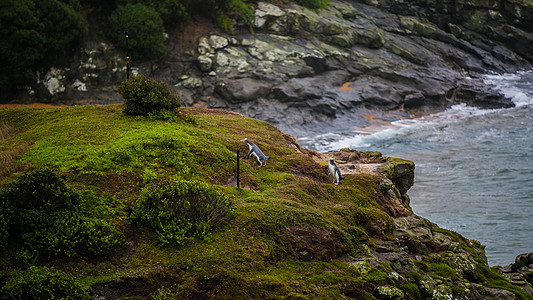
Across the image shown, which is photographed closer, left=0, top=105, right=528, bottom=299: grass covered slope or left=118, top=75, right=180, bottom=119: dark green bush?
left=0, top=105, right=528, bottom=299: grass covered slope

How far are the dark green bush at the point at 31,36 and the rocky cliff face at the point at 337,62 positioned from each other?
1138mm

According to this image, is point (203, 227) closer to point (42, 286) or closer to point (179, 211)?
point (179, 211)

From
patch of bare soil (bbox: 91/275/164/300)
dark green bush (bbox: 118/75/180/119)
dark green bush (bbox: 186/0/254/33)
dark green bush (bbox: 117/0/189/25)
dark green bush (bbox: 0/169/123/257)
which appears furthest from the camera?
dark green bush (bbox: 186/0/254/33)

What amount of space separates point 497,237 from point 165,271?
39.9ft

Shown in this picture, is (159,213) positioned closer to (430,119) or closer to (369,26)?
(430,119)

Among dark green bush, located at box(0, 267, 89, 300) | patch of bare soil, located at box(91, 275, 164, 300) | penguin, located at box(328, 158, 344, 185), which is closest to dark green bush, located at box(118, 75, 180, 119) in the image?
penguin, located at box(328, 158, 344, 185)

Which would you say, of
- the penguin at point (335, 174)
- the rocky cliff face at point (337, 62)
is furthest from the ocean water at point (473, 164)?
the penguin at point (335, 174)

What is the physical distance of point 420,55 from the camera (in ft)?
116

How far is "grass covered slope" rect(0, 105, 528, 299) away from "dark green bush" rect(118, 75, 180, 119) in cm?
38

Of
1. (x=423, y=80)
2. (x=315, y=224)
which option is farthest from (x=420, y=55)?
(x=315, y=224)

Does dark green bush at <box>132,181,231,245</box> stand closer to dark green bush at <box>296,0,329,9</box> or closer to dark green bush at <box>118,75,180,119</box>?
dark green bush at <box>118,75,180,119</box>

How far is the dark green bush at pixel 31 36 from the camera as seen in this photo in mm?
20594

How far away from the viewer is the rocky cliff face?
25625mm

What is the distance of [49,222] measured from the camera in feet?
18.9
